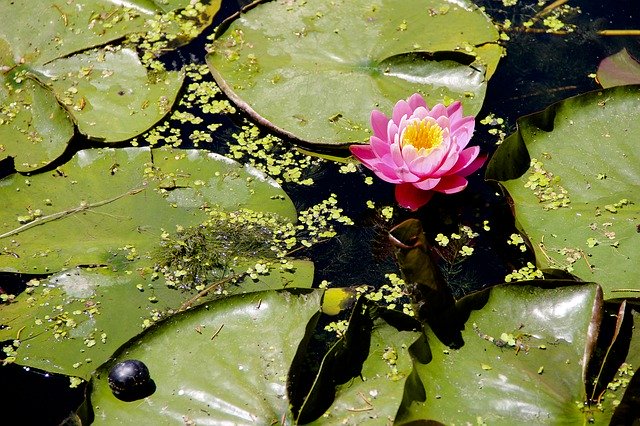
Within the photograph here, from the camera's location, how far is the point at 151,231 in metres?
2.82

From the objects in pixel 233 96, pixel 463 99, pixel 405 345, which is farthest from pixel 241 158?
pixel 405 345

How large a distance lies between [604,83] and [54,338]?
2.73 m

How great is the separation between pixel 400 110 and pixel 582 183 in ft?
2.58

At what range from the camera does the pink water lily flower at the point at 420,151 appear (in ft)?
9.14

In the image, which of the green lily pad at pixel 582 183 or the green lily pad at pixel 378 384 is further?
the green lily pad at pixel 582 183

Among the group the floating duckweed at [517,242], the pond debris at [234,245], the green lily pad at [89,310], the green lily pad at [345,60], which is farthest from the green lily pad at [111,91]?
the floating duckweed at [517,242]

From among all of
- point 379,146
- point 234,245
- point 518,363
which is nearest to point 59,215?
point 234,245

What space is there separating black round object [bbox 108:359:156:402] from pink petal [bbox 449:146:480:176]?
143 cm

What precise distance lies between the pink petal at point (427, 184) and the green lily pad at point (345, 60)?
0.39 m

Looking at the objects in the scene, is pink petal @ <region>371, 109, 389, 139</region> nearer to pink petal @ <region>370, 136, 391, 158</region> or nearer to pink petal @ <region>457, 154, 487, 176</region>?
pink petal @ <region>370, 136, 391, 158</region>

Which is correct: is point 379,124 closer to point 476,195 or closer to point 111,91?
point 476,195

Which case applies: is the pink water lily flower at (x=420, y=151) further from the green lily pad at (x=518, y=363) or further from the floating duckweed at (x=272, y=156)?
the green lily pad at (x=518, y=363)

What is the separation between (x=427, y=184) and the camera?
111 inches

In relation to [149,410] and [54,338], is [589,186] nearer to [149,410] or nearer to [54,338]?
[149,410]
